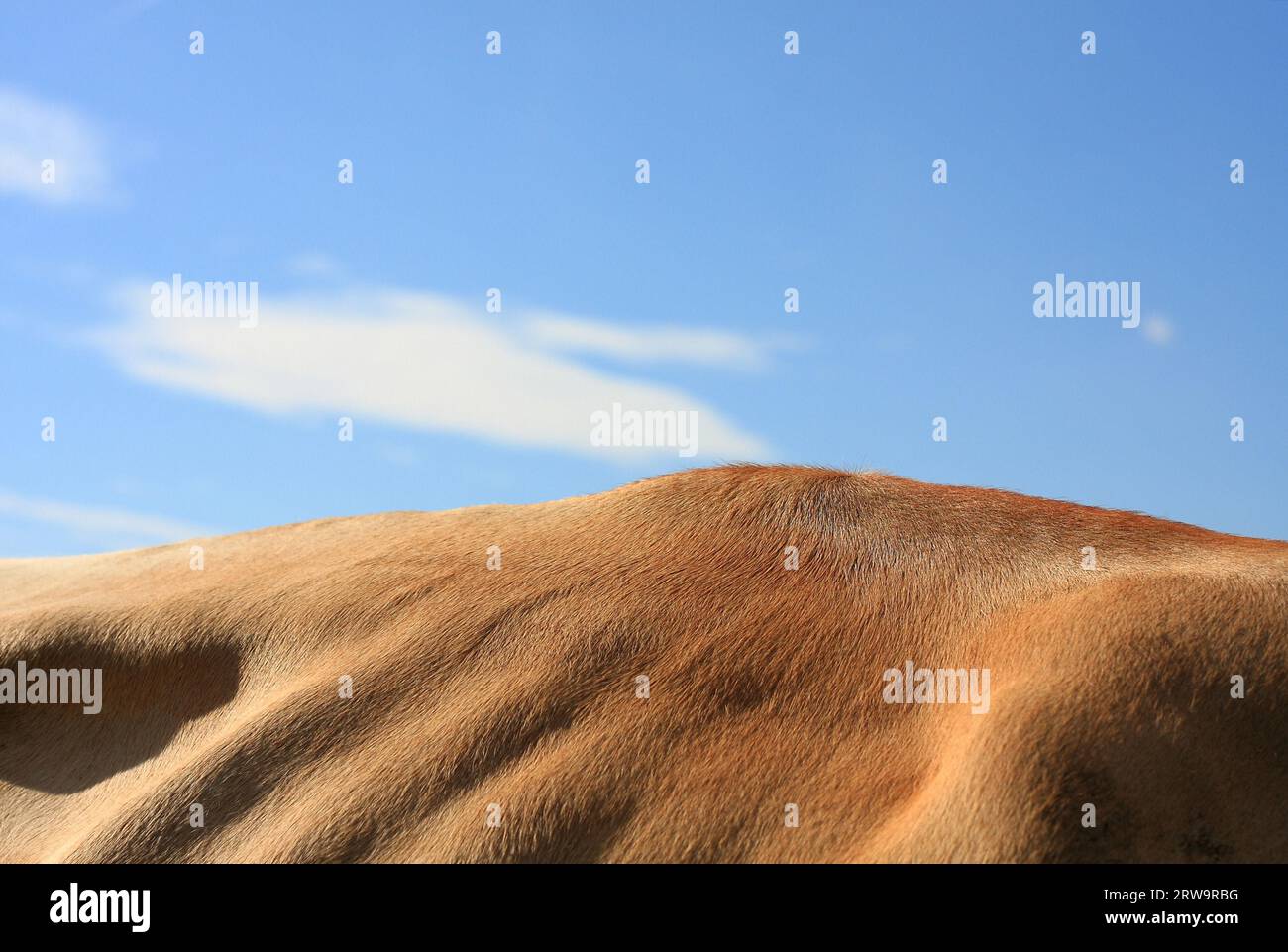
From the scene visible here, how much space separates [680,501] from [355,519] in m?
4.16

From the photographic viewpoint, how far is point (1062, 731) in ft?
24.5

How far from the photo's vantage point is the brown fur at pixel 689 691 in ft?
24.8

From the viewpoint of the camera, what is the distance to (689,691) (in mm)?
8984

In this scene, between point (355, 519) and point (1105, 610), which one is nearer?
point (1105, 610)

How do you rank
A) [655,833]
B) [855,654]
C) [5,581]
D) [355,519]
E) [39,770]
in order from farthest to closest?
1. [5,581]
2. [355,519]
3. [39,770]
4. [855,654]
5. [655,833]

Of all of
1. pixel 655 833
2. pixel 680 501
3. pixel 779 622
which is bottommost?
pixel 655 833

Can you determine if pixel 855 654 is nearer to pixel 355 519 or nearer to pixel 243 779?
pixel 243 779

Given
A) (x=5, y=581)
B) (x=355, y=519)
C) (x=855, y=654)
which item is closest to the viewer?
(x=855, y=654)

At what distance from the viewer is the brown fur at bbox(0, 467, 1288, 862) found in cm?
757

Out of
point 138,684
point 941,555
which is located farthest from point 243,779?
point 941,555

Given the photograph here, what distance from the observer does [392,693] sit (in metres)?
9.91
